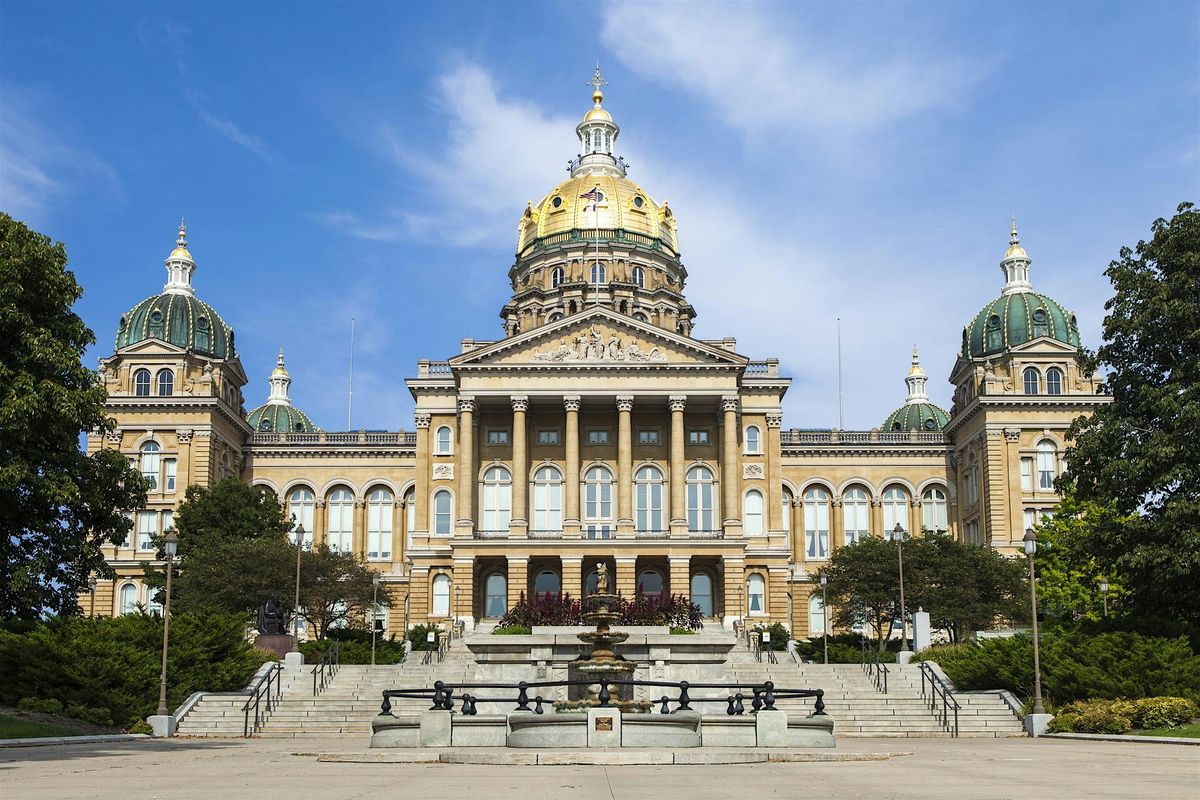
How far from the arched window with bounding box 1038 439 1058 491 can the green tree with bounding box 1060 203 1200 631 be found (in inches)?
1354

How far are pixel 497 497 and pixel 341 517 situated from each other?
48.8 ft

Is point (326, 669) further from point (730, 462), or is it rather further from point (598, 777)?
point (730, 462)

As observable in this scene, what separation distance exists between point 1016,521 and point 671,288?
30.2 metres

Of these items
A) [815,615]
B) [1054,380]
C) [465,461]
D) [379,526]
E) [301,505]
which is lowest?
[815,615]

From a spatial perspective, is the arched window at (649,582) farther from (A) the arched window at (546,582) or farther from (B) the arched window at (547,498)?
(B) the arched window at (547,498)

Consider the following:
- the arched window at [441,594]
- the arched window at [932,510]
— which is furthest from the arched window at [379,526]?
the arched window at [932,510]

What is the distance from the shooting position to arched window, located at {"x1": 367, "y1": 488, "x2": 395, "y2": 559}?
8538 centimetres

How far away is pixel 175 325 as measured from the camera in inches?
3140

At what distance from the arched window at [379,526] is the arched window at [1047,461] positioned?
39.7 metres

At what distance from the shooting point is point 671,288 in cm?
9425

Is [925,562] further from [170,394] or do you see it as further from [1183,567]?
[170,394]

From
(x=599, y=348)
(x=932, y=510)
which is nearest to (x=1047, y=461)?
(x=932, y=510)

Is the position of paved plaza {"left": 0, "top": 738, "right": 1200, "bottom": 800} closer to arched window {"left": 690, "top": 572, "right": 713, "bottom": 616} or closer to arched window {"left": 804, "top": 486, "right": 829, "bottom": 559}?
arched window {"left": 690, "top": 572, "right": 713, "bottom": 616}

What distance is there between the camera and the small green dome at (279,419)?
105000mm
